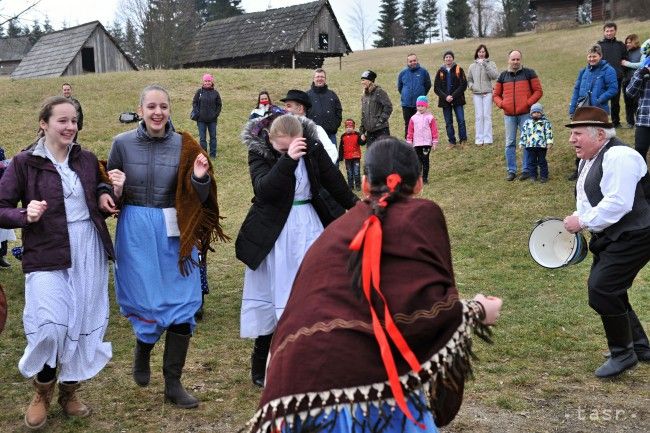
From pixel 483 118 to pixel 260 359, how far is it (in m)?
11.2

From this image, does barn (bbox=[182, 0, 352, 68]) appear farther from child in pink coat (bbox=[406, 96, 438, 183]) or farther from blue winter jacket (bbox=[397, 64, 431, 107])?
child in pink coat (bbox=[406, 96, 438, 183])

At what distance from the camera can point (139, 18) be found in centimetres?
5522

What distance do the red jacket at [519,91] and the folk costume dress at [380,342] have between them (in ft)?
34.8

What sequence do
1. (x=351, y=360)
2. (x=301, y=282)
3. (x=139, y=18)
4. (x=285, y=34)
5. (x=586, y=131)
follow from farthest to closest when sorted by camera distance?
(x=139, y=18) → (x=285, y=34) → (x=586, y=131) → (x=301, y=282) → (x=351, y=360)

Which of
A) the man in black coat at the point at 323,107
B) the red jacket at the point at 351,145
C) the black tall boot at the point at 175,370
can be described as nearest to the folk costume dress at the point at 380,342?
the black tall boot at the point at 175,370

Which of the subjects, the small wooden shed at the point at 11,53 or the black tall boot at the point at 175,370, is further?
the small wooden shed at the point at 11,53

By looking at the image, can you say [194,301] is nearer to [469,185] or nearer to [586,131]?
[586,131]

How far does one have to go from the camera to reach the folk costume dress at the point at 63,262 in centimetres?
454

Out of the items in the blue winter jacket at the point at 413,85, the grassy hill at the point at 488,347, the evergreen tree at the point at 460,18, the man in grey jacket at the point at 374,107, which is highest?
the evergreen tree at the point at 460,18

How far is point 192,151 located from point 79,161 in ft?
2.41

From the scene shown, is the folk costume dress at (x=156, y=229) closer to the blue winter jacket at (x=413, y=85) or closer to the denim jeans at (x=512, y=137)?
the denim jeans at (x=512, y=137)

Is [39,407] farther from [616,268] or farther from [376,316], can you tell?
[616,268]

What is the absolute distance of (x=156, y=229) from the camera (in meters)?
4.93

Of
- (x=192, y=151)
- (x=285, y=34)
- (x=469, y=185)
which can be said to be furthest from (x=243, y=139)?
(x=285, y=34)
